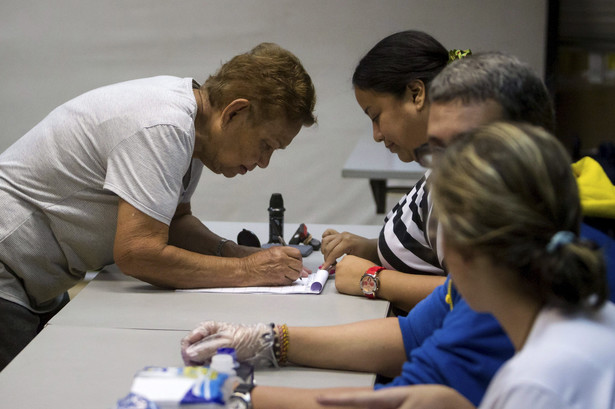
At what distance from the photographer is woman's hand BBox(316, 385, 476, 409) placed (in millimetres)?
1052

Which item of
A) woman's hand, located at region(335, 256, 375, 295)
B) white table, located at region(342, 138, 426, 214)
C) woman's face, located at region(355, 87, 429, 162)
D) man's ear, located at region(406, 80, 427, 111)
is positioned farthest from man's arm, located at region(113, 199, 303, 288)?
white table, located at region(342, 138, 426, 214)

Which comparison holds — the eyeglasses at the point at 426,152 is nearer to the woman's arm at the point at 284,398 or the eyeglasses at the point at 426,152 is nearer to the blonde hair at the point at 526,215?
the blonde hair at the point at 526,215

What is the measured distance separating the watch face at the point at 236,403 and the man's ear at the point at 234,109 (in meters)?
1.03

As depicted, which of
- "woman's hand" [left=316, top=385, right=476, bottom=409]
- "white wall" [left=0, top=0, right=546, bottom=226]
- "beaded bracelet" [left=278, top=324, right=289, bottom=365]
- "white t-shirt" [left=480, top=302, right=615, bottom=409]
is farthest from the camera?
"white wall" [left=0, top=0, right=546, bottom=226]

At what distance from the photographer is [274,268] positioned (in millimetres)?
1986

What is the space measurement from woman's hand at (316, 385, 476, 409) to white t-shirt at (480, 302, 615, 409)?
0.65ft

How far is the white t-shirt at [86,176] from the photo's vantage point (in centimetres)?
185

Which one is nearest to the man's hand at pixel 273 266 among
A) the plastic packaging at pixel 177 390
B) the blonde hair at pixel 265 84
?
the blonde hair at pixel 265 84

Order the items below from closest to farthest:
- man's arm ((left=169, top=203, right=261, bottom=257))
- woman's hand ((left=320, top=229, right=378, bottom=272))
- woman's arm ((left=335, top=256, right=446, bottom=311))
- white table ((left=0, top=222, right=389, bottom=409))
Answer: white table ((left=0, top=222, right=389, bottom=409)), woman's arm ((left=335, top=256, right=446, bottom=311)), woman's hand ((left=320, top=229, right=378, bottom=272)), man's arm ((left=169, top=203, right=261, bottom=257))

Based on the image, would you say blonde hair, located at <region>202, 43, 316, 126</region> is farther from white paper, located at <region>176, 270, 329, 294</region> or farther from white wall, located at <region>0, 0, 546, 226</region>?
white wall, located at <region>0, 0, 546, 226</region>

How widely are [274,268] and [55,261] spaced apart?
2.10ft

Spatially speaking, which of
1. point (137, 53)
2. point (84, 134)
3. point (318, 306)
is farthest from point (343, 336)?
point (137, 53)

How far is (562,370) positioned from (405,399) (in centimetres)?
32

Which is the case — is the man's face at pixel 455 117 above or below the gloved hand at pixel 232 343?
above
